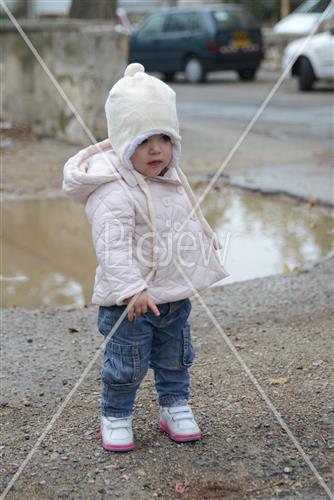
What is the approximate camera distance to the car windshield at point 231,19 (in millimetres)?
19250

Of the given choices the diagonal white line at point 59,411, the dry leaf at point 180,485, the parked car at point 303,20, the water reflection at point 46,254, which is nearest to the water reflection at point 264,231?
the water reflection at point 46,254

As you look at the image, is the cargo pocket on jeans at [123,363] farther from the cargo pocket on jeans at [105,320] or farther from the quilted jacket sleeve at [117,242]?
the quilted jacket sleeve at [117,242]

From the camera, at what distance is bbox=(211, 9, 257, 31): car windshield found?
1925 cm

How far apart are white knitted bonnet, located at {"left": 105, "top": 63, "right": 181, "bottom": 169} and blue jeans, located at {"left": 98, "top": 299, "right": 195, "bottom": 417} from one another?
52 cm

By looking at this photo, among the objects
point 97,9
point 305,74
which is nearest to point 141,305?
point 97,9

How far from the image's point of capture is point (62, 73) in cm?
987

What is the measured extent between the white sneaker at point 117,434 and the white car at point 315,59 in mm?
13110

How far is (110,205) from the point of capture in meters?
3.13

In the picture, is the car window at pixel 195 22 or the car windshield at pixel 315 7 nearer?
the car window at pixel 195 22

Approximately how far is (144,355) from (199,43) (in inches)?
650

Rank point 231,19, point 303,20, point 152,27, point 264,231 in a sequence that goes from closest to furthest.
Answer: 1. point 264,231
2. point 231,19
3. point 152,27
4. point 303,20

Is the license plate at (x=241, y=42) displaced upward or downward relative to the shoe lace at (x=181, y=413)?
downward

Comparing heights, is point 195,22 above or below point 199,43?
above

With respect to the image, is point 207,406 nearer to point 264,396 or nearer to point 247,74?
point 264,396
